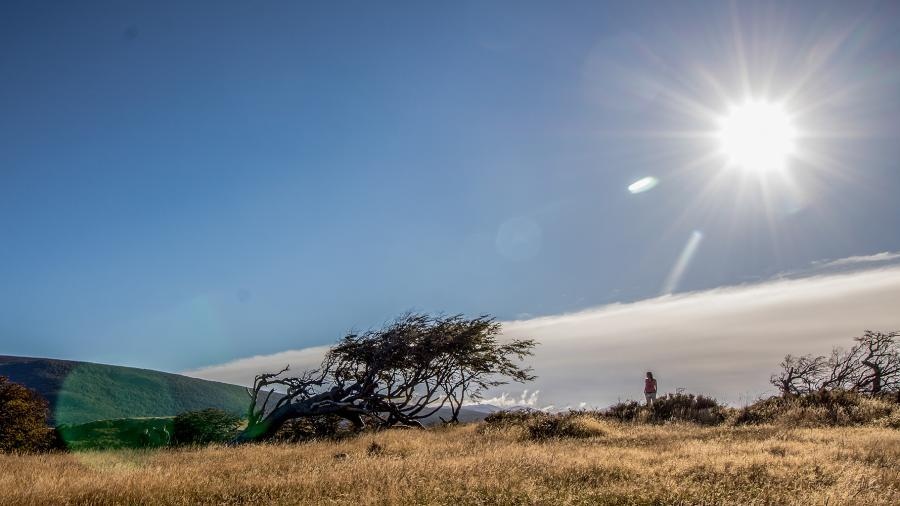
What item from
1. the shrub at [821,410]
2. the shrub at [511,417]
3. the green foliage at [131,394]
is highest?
the shrub at [821,410]

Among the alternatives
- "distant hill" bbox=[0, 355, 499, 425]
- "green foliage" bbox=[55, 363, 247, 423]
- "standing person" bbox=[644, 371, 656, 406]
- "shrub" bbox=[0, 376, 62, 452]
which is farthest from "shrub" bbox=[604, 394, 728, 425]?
"green foliage" bbox=[55, 363, 247, 423]

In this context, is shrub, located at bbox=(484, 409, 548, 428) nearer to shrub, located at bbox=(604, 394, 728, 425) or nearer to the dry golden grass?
shrub, located at bbox=(604, 394, 728, 425)

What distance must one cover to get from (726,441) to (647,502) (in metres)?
8.36

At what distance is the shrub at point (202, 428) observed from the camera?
829 inches

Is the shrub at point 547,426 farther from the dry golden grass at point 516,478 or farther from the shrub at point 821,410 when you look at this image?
the shrub at point 821,410

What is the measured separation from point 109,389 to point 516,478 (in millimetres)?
79467

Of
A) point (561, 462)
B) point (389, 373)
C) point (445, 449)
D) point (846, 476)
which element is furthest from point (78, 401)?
point (846, 476)

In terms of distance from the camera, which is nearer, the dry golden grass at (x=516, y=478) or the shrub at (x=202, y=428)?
the dry golden grass at (x=516, y=478)

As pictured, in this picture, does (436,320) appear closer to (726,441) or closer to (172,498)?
(726,441)

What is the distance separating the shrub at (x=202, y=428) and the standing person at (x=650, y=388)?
60.6 feet

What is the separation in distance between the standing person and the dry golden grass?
1291 cm

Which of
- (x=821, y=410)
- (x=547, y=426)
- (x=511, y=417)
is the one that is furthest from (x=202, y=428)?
(x=821, y=410)

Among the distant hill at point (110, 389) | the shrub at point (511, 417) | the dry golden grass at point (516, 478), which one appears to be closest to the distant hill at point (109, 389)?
the distant hill at point (110, 389)

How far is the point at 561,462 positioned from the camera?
1048 cm
